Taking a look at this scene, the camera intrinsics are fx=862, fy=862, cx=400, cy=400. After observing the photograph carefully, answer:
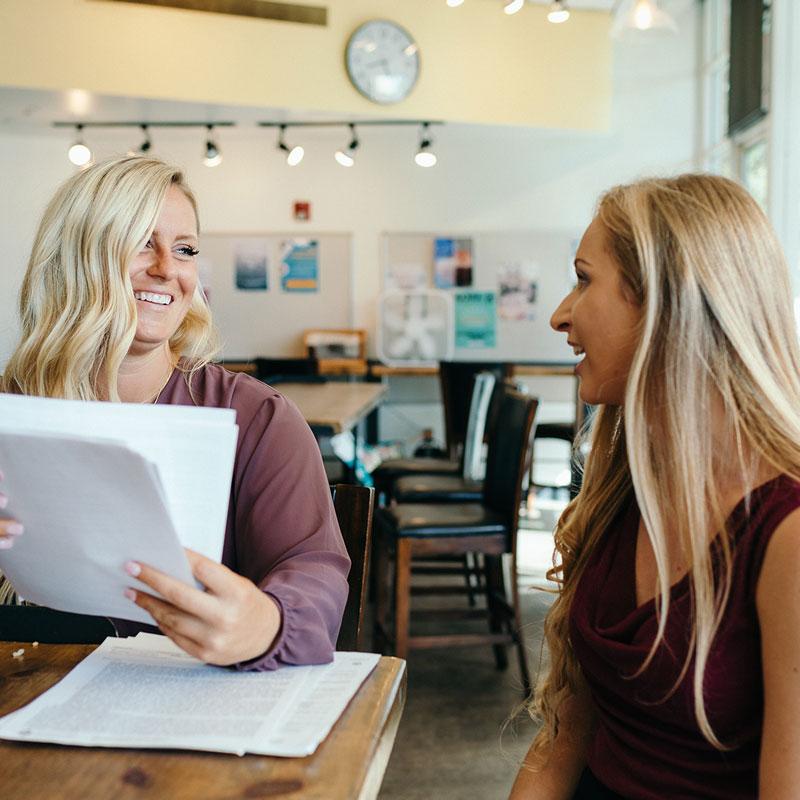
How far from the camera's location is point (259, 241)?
710cm

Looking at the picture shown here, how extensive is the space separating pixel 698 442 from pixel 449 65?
5.34 meters

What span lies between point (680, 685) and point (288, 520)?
55cm

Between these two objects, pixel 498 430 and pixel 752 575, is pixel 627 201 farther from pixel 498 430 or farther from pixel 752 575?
→ pixel 498 430

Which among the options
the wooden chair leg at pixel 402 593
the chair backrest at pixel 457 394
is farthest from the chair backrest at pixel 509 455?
the chair backrest at pixel 457 394

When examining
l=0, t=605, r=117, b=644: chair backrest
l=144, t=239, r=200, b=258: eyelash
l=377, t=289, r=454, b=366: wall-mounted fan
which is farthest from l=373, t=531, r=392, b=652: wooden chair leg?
l=377, t=289, r=454, b=366: wall-mounted fan

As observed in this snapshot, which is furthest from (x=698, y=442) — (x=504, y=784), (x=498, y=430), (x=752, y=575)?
(x=498, y=430)

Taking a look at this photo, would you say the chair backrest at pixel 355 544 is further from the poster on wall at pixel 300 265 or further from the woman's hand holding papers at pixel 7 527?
the poster on wall at pixel 300 265

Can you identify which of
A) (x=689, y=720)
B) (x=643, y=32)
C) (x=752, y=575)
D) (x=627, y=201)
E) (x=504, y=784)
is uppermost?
(x=643, y=32)

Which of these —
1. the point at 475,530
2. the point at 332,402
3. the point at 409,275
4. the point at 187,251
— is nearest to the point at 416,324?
the point at 409,275

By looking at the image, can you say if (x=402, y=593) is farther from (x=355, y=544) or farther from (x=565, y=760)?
(x=565, y=760)

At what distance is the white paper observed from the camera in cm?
71

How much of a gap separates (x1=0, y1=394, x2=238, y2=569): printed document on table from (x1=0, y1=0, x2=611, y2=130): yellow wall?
4841mm

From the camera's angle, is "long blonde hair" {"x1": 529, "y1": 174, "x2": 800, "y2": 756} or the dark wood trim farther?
the dark wood trim

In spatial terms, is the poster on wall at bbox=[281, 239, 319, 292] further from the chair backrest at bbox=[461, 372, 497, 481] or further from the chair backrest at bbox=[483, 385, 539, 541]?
the chair backrest at bbox=[483, 385, 539, 541]
